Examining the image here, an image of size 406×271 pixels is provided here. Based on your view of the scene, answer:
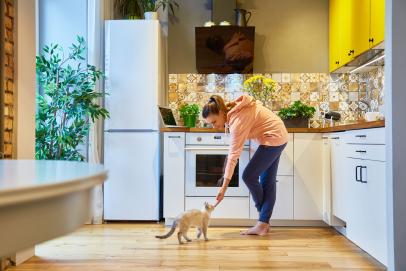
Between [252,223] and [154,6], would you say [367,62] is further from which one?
[154,6]

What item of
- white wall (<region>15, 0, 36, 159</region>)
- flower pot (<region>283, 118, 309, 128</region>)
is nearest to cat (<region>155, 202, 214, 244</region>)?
white wall (<region>15, 0, 36, 159</region>)

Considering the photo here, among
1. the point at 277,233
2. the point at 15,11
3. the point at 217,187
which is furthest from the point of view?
the point at 217,187

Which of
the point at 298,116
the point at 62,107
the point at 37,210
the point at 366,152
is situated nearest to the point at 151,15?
the point at 62,107

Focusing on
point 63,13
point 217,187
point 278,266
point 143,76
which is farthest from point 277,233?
point 63,13

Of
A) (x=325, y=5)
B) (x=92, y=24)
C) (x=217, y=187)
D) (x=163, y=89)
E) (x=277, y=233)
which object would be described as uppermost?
(x=325, y=5)

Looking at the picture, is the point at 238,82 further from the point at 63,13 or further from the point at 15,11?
the point at 15,11

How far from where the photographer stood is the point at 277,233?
3643 mm

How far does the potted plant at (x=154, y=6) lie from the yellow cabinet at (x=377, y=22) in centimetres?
197

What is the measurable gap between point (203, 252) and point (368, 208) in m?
1.10

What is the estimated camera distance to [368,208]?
105 inches

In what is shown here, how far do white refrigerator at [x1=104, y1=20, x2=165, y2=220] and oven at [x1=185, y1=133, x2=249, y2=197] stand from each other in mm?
335

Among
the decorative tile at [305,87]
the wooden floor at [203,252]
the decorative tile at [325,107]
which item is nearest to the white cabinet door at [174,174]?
the wooden floor at [203,252]

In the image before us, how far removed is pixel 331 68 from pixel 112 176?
237 cm

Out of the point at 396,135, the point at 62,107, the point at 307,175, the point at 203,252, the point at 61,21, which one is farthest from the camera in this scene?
the point at 61,21
